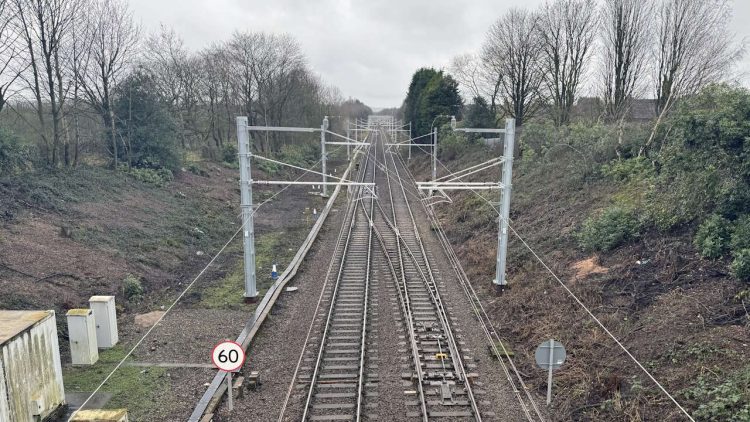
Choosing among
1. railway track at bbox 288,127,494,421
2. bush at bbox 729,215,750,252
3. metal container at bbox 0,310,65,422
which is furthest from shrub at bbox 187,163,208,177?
bush at bbox 729,215,750,252

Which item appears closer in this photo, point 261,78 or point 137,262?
point 137,262

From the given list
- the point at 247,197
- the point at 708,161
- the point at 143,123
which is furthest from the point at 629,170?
the point at 143,123

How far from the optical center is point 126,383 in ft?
31.9

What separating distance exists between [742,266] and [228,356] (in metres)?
9.74

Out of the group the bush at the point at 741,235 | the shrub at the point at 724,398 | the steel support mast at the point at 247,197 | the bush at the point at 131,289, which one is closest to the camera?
the shrub at the point at 724,398

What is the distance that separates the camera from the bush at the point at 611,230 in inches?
522

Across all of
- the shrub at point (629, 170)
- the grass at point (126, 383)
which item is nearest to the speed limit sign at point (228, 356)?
the grass at point (126, 383)

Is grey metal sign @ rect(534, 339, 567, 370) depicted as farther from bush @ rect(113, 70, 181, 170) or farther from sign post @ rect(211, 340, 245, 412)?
bush @ rect(113, 70, 181, 170)

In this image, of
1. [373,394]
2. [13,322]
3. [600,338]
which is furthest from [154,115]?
[600,338]

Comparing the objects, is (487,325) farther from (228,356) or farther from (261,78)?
(261,78)

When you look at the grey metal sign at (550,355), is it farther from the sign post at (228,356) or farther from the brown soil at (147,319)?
the brown soil at (147,319)

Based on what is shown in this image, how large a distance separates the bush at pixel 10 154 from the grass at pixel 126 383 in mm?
13417

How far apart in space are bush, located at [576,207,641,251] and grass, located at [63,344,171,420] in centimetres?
1180

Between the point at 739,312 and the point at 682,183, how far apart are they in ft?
15.0
